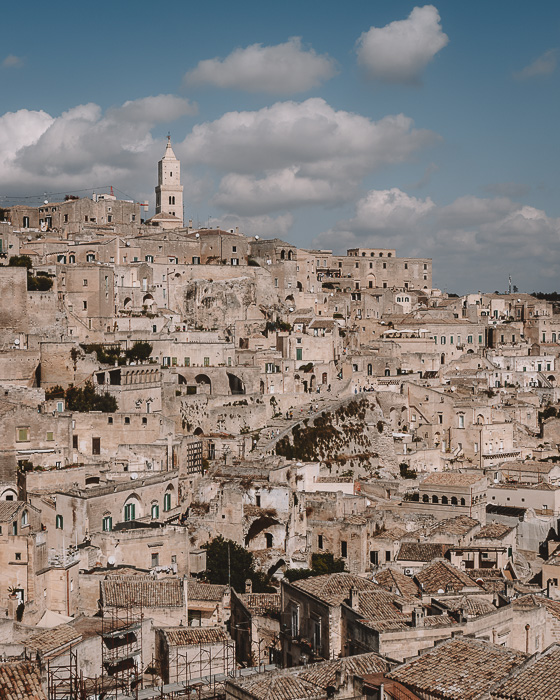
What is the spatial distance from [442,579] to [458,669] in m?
9.53

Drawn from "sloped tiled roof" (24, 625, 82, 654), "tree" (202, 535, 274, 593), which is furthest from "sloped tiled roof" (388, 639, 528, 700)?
"tree" (202, 535, 274, 593)

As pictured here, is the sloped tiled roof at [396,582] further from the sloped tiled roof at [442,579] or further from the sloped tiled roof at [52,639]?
the sloped tiled roof at [52,639]

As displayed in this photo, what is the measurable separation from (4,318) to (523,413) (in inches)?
1143

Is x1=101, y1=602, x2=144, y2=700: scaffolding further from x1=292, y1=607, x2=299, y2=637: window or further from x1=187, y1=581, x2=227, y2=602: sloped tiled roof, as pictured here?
x1=292, y1=607, x2=299, y2=637: window

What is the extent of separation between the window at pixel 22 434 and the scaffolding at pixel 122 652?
14.0 m

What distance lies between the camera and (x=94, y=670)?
2133 centimetres

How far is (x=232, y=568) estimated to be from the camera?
31.6 m

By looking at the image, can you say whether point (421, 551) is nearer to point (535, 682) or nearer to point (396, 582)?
point (396, 582)

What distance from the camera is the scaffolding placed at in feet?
69.6

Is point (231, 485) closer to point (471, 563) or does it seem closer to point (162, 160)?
point (471, 563)

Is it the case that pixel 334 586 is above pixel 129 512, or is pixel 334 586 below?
below

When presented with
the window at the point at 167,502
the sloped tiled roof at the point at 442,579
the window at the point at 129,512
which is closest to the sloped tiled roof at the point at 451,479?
the window at the point at 167,502

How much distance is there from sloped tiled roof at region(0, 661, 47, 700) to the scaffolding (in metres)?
3.14

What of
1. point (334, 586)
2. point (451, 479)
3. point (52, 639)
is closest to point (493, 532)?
point (451, 479)
